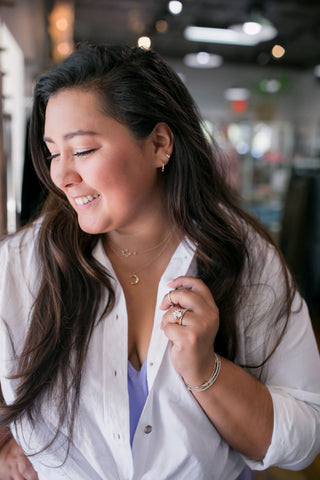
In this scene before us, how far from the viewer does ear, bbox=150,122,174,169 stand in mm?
933

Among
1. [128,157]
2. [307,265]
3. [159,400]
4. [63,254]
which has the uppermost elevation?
[128,157]

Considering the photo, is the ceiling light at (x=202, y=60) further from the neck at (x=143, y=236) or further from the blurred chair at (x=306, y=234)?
the neck at (x=143, y=236)

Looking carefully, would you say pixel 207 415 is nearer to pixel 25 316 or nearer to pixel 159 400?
pixel 159 400

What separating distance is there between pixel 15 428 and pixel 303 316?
714mm

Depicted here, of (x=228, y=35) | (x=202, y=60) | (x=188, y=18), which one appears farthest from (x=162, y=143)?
(x=202, y=60)

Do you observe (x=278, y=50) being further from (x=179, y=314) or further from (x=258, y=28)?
(x=179, y=314)

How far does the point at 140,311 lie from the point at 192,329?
0.77ft

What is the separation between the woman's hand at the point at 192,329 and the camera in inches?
31.4

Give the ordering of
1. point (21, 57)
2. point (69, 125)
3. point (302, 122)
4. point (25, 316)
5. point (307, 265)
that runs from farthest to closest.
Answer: point (302, 122), point (307, 265), point (21, 57), point (25, 316), point (69, 125)

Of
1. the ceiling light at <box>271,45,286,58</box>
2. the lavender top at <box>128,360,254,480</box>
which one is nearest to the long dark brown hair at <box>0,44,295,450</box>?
the lavender top at <box>128,360,254,480</box>

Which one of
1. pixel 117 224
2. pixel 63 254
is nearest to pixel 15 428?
pixel 63 254

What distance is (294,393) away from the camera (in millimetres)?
937

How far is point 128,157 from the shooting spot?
2.84ft

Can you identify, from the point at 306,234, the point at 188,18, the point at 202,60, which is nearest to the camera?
the point at 306,234
